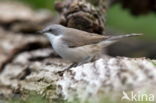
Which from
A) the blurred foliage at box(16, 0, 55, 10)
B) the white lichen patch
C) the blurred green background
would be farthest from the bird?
the blurred foliage at box(16, 0, 55, 10)

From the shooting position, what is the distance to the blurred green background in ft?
20.9

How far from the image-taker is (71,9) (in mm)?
4168

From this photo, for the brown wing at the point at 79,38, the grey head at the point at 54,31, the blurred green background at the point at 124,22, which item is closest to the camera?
the brown wing at the point at 79,38

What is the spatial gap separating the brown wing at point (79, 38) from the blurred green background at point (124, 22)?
2.01 m

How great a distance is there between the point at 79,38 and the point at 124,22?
245cm

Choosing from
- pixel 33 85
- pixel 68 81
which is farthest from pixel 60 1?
pixel 68 81

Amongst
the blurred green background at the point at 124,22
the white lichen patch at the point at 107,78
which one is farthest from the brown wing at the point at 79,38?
the blurred green background at the point at 124,22

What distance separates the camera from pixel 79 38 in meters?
4.22

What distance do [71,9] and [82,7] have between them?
0.09 meters

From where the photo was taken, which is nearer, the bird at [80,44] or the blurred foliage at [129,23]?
the bird at [80,44]

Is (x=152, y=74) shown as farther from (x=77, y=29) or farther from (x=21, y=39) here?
(x=21, y=39)

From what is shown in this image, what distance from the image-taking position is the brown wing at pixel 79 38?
13.7ft

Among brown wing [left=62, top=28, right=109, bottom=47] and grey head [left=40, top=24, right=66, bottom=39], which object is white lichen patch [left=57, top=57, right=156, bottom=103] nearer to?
brown wing [left=62, top=28, right=109, bottom=47]

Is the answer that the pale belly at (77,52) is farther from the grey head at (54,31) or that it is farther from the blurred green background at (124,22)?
the blurred green background at (124,22)
